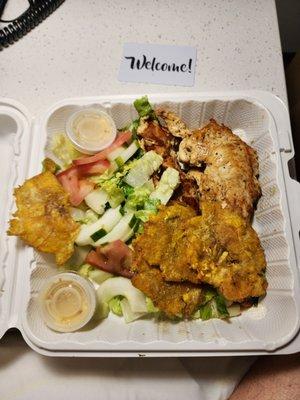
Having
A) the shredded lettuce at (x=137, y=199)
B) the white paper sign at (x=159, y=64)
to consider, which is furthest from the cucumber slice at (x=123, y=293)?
the white paper sign at (x=159, y=64)

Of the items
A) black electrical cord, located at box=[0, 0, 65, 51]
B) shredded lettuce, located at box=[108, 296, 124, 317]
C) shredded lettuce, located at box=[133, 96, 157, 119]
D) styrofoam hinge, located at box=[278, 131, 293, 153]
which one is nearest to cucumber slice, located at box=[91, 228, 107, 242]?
shredded lettuce, located at box=[108, 296, 124, 317]

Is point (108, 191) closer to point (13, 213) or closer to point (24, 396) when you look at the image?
point (13, 213)

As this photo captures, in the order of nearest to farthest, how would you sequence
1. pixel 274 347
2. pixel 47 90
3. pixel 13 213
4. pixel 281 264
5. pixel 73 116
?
pixel 274 347, pixel 281 264, pixel 13 213, pixel 73 116, pixel 47 90

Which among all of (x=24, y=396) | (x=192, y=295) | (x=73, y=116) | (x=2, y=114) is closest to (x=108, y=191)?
(x=73, y=116)

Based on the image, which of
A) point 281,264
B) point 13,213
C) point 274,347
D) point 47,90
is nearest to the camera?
point 274,347

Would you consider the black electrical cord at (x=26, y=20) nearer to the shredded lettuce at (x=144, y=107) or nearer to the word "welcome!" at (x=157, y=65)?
the word "welcome!" at (x=157, y=65)

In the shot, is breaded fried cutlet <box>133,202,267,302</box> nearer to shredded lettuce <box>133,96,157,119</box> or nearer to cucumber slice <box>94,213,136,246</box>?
cucumber slice <box>94,213,136,246</box>

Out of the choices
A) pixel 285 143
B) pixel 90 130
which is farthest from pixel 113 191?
pixel 285 143
